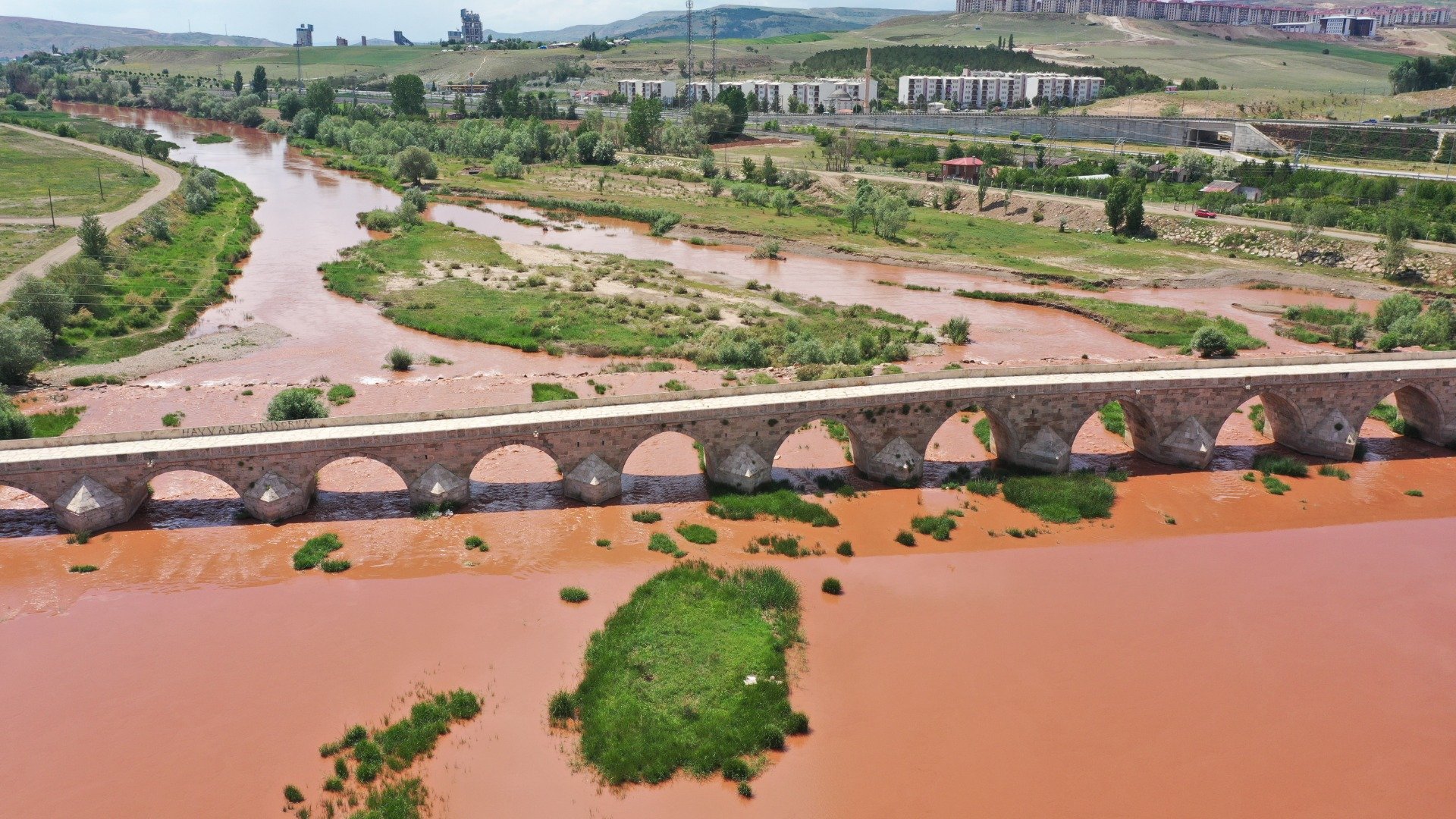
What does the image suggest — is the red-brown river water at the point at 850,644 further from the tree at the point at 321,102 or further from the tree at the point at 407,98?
the tree at the point at 321,102

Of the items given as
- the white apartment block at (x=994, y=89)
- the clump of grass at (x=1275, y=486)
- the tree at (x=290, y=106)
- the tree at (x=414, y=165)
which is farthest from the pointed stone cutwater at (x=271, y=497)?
the white apartment block at (x=994, y=89)

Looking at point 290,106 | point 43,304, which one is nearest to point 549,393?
point 43,304

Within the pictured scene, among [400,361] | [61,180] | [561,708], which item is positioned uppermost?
[61,180]

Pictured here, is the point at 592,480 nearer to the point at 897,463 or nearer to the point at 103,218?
the point at 897,463

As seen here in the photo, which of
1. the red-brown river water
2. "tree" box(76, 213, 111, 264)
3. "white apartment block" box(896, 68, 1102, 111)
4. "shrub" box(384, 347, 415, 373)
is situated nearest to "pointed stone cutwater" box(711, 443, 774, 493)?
the red-brown river water

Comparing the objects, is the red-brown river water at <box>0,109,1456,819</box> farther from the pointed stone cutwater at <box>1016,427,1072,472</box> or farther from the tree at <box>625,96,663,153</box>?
the tree at <box>625,96,663,153</box>

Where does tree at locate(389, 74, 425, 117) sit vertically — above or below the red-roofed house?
above

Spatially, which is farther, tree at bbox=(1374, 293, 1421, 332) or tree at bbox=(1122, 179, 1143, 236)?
tree at bbox=(1122, 179, 1143, 236)
